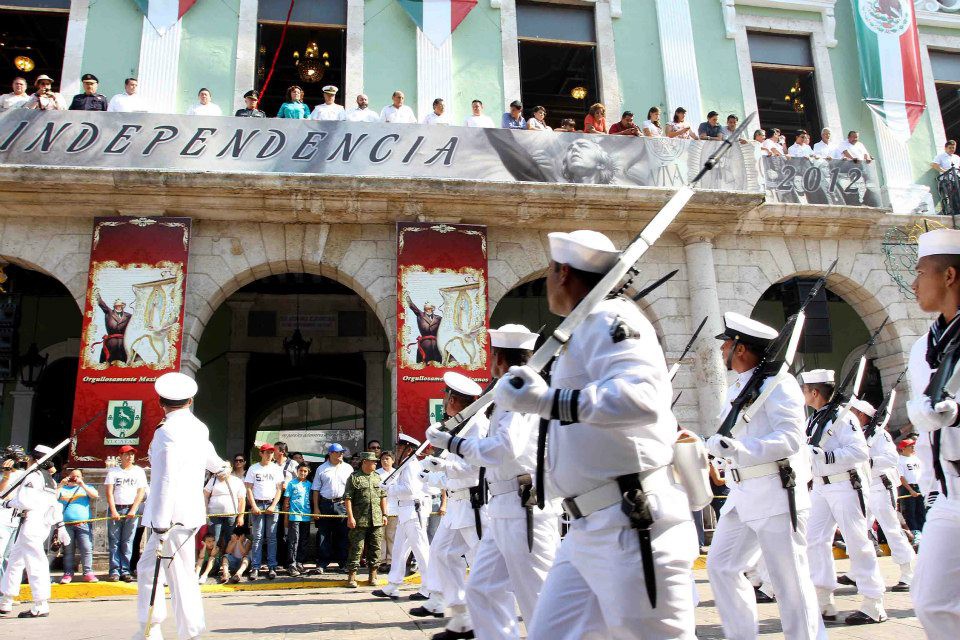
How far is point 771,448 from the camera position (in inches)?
185

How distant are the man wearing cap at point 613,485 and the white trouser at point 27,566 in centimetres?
743

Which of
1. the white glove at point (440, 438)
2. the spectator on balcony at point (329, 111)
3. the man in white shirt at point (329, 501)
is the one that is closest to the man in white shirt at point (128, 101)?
the spectator on balcony at point (329, 111)

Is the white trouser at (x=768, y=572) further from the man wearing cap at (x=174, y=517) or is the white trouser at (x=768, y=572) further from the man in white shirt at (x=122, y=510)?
the man in white shirt at (x=122, y=510)

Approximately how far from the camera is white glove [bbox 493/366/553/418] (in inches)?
110

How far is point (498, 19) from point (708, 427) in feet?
28.8

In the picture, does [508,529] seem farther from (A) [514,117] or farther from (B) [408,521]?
(A) [514,117]

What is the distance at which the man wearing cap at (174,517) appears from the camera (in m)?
5.56

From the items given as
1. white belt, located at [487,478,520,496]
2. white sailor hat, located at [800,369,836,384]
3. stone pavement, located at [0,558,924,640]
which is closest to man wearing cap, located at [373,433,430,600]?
stone pavement, located at [0,558,924,640]

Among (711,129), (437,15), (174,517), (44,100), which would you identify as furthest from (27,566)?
(711,129)

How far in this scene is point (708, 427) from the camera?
42.5 feet

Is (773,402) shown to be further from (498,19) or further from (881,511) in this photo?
(498,19)

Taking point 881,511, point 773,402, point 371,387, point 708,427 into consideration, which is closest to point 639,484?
point 773,402

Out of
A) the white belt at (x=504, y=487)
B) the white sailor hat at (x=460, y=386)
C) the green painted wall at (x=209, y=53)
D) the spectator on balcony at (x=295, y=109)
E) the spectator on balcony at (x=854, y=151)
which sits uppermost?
the green painted wall at (x=209, y=53)

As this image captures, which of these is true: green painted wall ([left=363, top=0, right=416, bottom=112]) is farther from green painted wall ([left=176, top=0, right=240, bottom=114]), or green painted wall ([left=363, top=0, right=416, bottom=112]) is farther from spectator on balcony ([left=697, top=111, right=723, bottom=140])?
spectator on balcony ([left=697, top=111, right=723, bottom=140])
